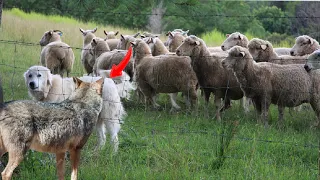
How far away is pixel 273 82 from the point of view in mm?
9844

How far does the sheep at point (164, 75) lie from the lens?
1111cm

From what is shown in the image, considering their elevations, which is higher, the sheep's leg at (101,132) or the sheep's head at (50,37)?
the sheep's leg at (101,132)

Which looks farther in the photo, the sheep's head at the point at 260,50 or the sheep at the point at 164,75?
the sheep's head at the point at 260,50

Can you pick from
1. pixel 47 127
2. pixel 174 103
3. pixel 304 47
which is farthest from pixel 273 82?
pixel 47 127

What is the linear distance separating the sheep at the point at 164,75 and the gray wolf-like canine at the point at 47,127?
529cm

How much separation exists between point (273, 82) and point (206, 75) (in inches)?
59.4

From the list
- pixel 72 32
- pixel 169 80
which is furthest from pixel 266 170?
pixel 72 32

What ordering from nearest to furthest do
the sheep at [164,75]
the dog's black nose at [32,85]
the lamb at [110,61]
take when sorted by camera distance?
1. the dog's black nose at [32,85]
2. the sheep at [164,75]
3. the lamb at [110,61]

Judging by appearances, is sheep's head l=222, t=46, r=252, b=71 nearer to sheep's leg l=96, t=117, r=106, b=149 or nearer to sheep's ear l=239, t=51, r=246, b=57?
sheep's ear l=239, t=51, r=246, b=57

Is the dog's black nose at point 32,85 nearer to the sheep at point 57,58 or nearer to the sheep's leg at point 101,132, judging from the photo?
the sheep's leg at point 101,132

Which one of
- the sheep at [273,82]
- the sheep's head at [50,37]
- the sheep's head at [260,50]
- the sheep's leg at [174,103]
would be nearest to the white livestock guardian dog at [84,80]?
the sheep at [273,82]

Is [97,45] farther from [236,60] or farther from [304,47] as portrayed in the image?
[236,60]

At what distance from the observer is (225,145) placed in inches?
270

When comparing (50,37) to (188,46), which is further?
(50,37)
